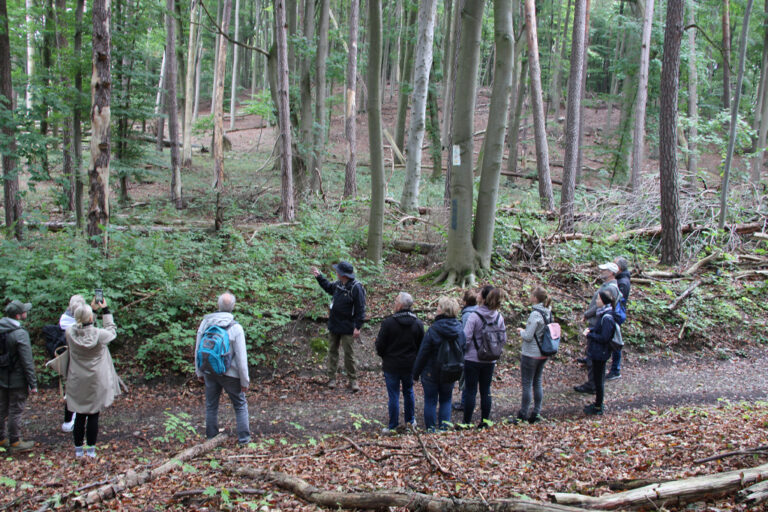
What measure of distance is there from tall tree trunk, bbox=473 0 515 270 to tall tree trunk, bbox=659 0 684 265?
468 centimetres

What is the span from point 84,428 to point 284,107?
9767mm

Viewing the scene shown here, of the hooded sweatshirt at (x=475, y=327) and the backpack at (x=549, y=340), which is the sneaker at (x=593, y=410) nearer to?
the backpack at (x=549, y=340)

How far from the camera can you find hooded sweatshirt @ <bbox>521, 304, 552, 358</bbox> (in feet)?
20.2

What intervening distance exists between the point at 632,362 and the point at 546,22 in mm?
32758

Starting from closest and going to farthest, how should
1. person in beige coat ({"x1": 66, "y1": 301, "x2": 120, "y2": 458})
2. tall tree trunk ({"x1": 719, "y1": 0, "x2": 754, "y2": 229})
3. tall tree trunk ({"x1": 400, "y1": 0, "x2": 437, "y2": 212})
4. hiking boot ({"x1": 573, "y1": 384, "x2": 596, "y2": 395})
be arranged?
person in beige coat ({"x1": 66, "y1": 301, "x2": 120, "y2": 458}), hiking boot ({"x1": 573, "y1": 384, "x2": 596, "y2": 395}), tall tree trunk ({"x1": 719, "y1": 0, "x2": 754, "y2": 229}), tall tree trunk ({"x1": 400, "y1": 0, "x2": 437, "y2": 212})

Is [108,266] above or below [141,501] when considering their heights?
above

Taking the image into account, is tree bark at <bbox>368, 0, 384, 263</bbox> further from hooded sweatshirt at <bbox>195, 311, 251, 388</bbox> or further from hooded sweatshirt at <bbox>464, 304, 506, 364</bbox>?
hooded sweatshirt at <bbox>195, 311, 251, 388</bbox>

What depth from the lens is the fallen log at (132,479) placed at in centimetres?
371

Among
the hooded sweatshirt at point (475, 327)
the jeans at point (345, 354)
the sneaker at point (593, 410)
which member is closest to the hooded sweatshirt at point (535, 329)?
the hooded sweatshirt at point (475, 327)

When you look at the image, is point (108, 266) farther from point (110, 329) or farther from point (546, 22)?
point (546, 22)

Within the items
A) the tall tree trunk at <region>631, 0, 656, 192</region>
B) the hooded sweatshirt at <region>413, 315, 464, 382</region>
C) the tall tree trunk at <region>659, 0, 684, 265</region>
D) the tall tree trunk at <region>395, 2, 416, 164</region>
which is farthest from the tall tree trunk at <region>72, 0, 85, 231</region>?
the tall tree trunk at <region>631, 0, 656, 192</region>

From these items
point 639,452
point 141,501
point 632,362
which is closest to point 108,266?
point 141,501

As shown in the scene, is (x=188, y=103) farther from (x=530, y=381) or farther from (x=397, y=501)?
(x=397, y=501)

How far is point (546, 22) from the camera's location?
1368 inches
